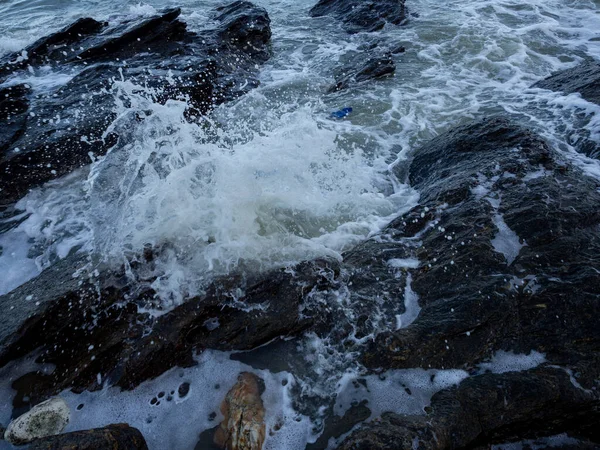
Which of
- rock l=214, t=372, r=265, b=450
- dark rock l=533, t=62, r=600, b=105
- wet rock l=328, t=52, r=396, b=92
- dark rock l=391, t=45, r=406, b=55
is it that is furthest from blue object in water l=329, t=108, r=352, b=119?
rock l=214, t=372, r=265, b=450

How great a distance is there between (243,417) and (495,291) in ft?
8.25

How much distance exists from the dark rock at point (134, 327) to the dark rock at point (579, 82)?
6.05 metres

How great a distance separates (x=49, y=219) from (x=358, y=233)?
4.28m

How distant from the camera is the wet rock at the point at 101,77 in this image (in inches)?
255

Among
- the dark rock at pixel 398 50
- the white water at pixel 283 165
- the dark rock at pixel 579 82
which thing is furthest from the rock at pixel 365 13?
the dark rock at pixel 579 82

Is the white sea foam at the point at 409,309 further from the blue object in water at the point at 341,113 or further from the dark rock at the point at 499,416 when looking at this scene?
the blue object in water at the point at 341,113

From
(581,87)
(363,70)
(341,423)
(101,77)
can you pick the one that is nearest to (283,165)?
(341,423)

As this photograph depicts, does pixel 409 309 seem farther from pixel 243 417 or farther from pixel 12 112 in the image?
pixel 12 112

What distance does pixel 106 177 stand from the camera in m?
6.20

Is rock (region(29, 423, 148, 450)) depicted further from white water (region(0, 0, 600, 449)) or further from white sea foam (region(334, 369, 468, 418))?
white sea foam (region(334, 369, 468, 418))

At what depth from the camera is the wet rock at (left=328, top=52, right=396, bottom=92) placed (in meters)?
8.80

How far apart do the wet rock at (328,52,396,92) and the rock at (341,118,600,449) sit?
13.7 feet

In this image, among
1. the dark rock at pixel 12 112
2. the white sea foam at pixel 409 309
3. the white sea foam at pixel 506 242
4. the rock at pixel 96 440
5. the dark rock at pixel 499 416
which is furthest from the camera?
the dark rock at pixel 12 112

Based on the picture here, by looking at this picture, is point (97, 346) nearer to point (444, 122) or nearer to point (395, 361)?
point (395, 361)
